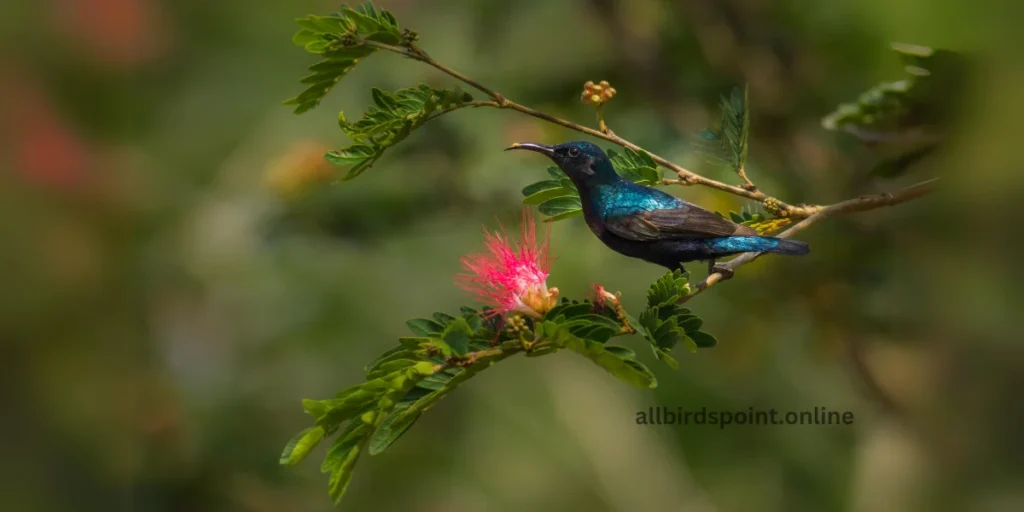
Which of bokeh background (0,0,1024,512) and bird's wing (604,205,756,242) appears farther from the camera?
bokeh background (0,0,1024,512)

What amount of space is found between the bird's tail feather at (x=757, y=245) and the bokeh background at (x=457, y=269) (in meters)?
0.10

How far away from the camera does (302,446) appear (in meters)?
0.44

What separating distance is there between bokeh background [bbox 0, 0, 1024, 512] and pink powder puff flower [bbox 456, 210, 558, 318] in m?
0.12

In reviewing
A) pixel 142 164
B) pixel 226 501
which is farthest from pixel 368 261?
pixel 142 164

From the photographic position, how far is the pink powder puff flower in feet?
1.59

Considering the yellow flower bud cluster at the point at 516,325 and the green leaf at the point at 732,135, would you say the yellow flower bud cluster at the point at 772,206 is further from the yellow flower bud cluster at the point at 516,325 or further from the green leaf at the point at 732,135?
the yellow flower bud cluster at the point at 516,325

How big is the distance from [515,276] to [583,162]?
7cm

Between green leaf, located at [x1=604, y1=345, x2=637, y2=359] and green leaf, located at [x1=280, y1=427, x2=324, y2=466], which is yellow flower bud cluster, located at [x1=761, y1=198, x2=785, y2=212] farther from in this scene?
green leaf, located at [x1=280, y1=427, x2=324, y2=466]

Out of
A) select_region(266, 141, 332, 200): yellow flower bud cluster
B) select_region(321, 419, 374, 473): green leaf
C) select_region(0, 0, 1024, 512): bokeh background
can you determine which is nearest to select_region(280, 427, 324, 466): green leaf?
select_region(321, 419, 374, 473): green leaf

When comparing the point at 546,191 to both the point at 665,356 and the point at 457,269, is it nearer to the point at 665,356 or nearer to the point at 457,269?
the point at 665,356

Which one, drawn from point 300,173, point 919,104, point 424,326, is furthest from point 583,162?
point 300,173

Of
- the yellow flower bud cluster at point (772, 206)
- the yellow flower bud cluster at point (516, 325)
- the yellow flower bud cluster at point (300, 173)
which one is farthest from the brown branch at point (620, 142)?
the yellow flower bud cluster at point (300, 173)

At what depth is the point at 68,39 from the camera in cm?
213

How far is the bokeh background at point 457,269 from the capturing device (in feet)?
3.32
